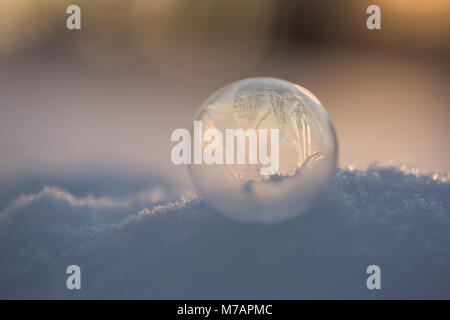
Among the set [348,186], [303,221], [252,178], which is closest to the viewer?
[252,178]

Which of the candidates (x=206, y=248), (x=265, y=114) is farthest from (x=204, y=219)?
(x=265, y=114)

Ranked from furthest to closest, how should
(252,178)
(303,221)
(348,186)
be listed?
(348,186)
(303,221)
(252,178)

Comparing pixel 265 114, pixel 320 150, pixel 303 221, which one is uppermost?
pixel 265 114

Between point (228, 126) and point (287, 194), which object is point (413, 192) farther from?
point (228, 126)

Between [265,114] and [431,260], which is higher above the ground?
[265,114]

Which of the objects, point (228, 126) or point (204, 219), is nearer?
point (228, 126)

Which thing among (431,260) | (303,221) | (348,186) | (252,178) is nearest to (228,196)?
(252,178)
